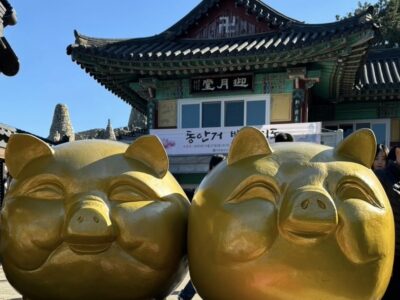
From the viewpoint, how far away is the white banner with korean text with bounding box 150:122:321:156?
1082 cm

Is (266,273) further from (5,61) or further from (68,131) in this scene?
(68,131)

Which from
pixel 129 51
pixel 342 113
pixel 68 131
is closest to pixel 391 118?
pixel 342 113

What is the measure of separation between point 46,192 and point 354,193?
1333 mm

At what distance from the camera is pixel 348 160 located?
7.45ft

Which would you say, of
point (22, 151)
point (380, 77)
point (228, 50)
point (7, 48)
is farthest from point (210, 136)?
point (22, 151)

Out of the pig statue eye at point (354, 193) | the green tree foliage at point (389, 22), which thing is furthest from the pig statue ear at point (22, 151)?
the green tree foliage at point (389, 22)

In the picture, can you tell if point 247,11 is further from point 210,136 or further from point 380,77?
point 380,77

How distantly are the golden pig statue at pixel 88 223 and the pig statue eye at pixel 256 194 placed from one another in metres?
0.35

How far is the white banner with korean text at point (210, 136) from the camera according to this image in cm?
1082

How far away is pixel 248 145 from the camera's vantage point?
2.29 meters

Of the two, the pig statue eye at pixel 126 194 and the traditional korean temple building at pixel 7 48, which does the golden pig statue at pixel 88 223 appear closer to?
the pig statue eye at pixel 126 194

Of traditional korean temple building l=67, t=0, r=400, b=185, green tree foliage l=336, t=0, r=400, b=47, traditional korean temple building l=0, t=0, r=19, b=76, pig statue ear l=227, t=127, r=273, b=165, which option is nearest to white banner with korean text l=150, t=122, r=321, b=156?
traditional korean temple building l=67, t=0, r=400, b=185

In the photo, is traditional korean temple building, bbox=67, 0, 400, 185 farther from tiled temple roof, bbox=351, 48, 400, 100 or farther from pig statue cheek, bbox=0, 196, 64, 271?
pig statue cheek, bbox=0, 196, 64, 271

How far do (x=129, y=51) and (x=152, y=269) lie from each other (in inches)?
413
